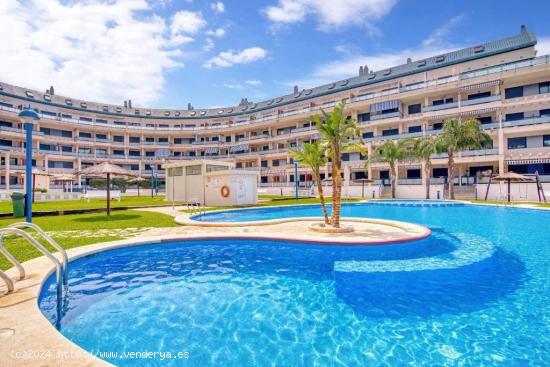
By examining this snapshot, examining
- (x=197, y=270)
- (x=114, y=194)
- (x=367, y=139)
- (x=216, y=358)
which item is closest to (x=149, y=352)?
(x=216, y=358)

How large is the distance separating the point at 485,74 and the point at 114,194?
45098 millimetres

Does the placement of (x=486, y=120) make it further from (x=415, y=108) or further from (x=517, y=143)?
(x=415, y=108)

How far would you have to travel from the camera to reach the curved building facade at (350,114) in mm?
32750

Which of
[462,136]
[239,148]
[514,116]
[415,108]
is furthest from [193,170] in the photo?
[514,116]

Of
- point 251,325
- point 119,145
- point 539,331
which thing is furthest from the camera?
point 119,145

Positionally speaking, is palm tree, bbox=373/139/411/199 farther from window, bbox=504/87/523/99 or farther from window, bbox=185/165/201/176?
window, bbox=185/165/201/176

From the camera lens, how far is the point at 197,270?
7980 mm

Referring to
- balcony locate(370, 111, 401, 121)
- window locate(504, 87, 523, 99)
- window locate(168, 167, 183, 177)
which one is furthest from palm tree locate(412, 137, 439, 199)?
window locate(168, 167, 183, 177)

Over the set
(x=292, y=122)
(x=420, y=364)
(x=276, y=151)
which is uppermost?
Result: (x=292, y=122)

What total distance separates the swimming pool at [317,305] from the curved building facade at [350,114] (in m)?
30.3

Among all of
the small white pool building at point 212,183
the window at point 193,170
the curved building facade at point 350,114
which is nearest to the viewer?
the small white pool building at point 212,183

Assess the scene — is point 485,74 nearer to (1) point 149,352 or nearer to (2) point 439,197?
(2) point 439,197

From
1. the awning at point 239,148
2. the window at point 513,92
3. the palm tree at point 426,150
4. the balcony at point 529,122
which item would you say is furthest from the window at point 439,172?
the awning at point 239,148

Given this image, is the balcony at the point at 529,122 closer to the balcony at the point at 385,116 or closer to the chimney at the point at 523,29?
the balcony at the point at 385,116
